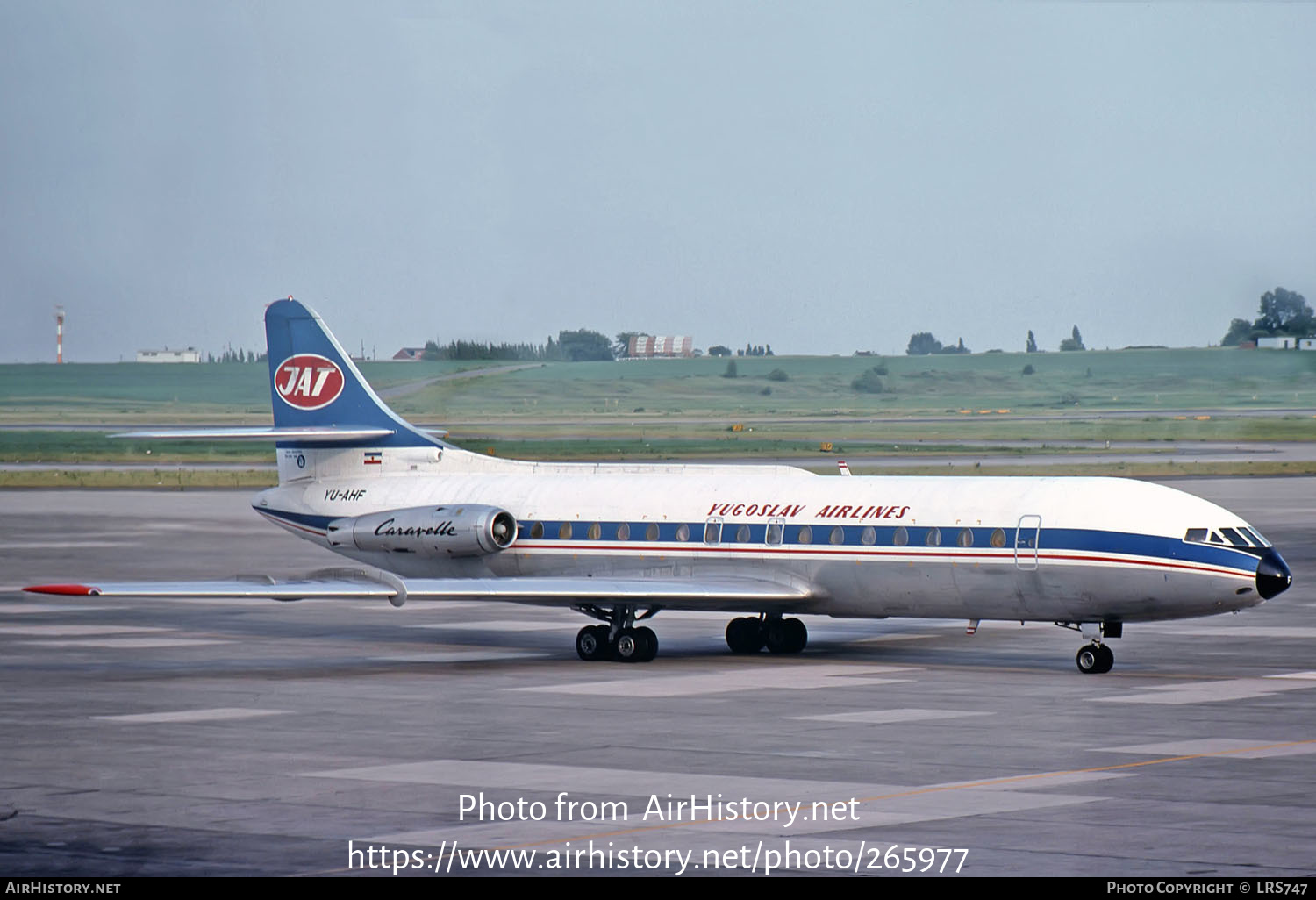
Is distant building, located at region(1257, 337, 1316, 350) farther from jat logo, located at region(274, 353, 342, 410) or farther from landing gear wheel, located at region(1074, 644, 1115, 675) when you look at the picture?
landing gear wheel, located at region(1074, 644, 1115, 675)

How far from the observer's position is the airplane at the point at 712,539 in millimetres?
28328

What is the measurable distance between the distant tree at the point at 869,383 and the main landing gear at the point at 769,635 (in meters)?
76.9

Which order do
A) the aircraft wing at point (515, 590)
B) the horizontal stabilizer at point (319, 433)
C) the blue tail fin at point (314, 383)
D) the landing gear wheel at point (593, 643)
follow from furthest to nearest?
the blue tail fin at point (314, 383), the horizontal stabilizer at point (319, 433), the landing gear wheel at point (593, 643), the aircraft wing at point (515, 590)

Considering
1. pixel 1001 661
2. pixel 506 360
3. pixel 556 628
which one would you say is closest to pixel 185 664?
pixel 556 628

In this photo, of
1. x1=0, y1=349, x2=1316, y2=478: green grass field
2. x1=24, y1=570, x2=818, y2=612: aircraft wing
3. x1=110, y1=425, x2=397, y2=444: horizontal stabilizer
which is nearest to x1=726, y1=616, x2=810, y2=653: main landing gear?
x1=24, y1=570, x2=818, y2=612: aircraft wing

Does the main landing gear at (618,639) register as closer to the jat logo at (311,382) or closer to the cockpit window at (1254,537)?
the jat logo at (311,382)

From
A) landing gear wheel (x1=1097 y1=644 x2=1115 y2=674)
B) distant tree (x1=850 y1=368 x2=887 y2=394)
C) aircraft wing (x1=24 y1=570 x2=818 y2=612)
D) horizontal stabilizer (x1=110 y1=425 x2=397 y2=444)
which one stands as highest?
distant tree (x1=850 y1=368 x2=887 y2=394)

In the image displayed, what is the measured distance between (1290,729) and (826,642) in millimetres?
12054

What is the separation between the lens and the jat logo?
123 feet

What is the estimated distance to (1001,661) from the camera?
102 ft

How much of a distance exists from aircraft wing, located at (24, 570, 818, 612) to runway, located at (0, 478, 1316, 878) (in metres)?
1.10

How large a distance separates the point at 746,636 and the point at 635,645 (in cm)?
235

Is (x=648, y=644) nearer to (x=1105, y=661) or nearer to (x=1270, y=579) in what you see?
(x=1105, y=661)

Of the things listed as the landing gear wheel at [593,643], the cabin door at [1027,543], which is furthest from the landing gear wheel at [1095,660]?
the landing gear wheel at [593,643]
